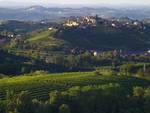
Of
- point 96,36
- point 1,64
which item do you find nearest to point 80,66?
point 1,64

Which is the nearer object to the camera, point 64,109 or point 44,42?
point 64,109

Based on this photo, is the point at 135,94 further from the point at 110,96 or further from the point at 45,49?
the point at 45,49

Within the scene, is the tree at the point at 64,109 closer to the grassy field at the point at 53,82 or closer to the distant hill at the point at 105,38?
the grassy field at the point at 53,82

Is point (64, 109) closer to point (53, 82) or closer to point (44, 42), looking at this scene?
point (53, 82)

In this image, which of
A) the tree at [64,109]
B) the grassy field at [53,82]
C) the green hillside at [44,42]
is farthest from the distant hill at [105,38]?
the tree at [64,109]

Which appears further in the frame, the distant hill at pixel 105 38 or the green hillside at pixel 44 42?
the distant hill at pixel 105 38

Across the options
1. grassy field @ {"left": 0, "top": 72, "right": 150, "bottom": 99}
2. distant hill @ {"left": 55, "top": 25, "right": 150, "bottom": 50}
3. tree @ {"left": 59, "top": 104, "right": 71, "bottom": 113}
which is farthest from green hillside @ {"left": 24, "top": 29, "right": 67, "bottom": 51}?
tree @ {"left": 59, "top": 104, "right": 71, "bottom": 113}

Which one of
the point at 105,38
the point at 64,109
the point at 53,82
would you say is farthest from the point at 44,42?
the point at 64,109

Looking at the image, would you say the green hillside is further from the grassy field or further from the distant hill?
the grassy field
